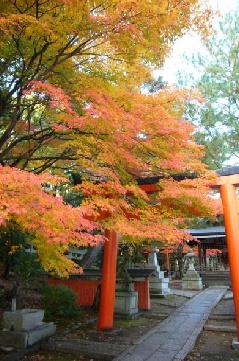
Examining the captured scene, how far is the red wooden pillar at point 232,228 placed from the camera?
727cm

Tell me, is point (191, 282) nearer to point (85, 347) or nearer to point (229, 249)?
point (229, 249)

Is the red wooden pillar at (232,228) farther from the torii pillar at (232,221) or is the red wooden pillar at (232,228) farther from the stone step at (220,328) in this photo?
the stone step at (220,328)

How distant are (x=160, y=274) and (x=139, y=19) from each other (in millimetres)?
13206

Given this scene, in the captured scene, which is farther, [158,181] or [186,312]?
[186,312]

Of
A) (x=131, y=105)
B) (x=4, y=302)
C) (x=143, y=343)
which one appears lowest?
(x=143, y=343)

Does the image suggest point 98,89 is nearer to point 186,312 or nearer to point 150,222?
point 150,222

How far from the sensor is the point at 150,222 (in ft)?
22.9

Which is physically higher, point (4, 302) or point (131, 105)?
point (131, 105)

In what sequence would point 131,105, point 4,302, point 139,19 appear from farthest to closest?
point 4,302, point 131,105, point 139,19

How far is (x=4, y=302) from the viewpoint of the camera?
31.9ft

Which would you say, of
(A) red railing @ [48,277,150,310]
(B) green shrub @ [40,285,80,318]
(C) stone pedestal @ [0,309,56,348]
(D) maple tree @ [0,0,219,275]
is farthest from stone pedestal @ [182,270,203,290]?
(C) stone pedestal @ [0,309,56,348]

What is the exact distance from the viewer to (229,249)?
7512 mm

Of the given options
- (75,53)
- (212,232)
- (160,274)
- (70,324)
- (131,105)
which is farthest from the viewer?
(212,232)

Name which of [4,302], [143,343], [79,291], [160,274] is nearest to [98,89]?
[143,343]
